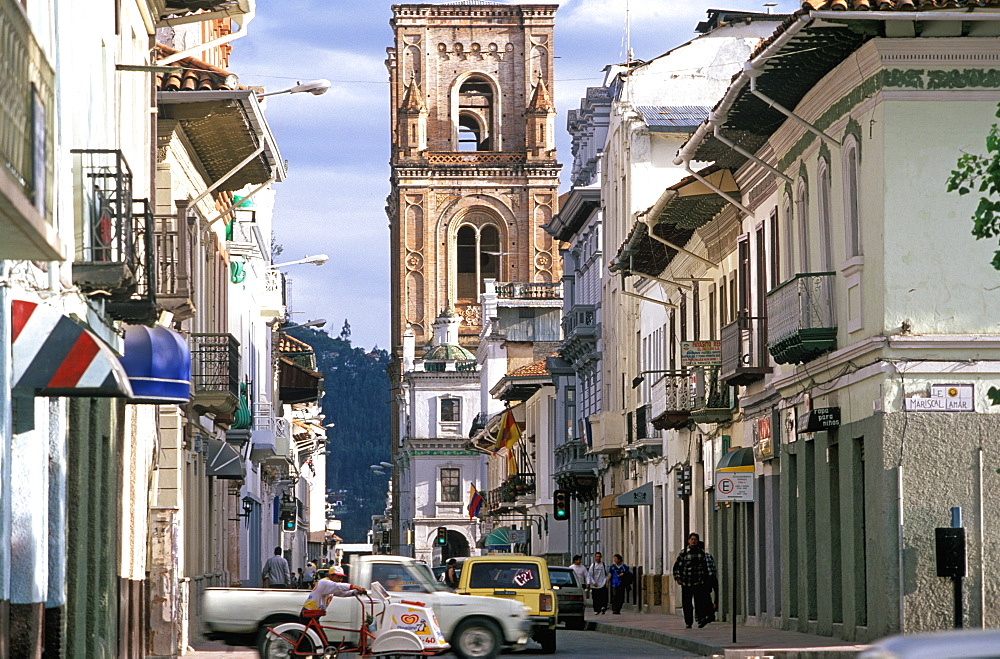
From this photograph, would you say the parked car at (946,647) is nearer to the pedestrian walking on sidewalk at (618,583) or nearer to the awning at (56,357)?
the awning at (56,357)

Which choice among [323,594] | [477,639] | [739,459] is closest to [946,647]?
[323,594]

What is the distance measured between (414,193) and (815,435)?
9886cm

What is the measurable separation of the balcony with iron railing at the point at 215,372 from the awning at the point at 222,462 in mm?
4516

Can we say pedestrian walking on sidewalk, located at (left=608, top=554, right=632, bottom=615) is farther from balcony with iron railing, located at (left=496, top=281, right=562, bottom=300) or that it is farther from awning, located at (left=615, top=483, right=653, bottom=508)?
balcony with iron railing, located at (left=496, top=281, right=562, bottom=300)

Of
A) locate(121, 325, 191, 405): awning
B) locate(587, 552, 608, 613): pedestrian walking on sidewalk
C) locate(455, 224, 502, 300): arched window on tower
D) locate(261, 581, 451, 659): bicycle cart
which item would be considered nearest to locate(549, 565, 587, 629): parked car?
locate(587, 552, 608, 613): pedestrian walking on sidewalk

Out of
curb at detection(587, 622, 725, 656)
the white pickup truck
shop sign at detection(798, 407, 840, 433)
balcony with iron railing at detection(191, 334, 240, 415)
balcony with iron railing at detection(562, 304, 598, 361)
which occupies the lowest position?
curb at detection(587, 622, 725, 656)

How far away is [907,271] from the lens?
74.7 ft

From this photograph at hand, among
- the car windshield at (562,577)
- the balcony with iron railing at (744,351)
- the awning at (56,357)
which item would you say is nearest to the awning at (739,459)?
the balcony with iron railing at (744,351)

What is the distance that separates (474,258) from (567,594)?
8938 centimetres

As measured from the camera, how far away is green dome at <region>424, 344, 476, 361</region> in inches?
4695

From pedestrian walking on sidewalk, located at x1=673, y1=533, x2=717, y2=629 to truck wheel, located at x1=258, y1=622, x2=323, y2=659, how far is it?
11950 mm

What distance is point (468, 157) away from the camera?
125438mm

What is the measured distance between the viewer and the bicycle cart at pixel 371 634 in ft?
70.8

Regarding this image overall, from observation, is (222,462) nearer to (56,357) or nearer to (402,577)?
(402,577)
